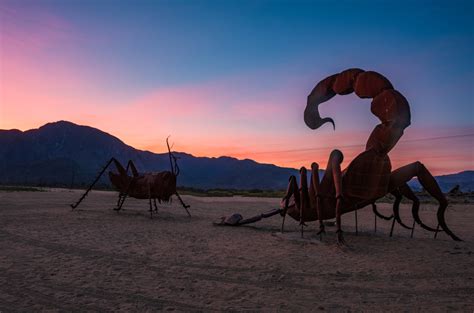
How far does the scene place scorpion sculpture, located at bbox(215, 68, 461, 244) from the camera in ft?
25.8

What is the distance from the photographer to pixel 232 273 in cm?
655

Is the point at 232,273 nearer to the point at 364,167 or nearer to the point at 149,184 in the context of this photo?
the point at 364,167

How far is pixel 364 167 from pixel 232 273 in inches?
145

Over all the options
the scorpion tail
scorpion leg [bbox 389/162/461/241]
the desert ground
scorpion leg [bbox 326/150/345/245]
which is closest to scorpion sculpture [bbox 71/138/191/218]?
the desert ground

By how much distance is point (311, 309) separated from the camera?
4.81m

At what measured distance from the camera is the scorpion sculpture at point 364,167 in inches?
309

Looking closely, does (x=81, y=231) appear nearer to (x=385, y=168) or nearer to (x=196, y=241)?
(x=196, y=241)

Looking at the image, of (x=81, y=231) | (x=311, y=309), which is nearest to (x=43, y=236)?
(x=81, y=231)

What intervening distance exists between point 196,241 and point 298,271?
3.82 metres

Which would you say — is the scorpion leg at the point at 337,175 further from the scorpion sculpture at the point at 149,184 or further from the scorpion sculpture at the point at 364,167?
the scorpion sculpture at the point at 149,184

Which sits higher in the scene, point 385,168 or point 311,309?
point 385,168

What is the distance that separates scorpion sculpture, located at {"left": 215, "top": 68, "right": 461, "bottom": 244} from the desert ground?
0.95 meters

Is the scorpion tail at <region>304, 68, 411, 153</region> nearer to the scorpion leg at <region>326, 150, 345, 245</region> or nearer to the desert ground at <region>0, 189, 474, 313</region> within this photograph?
the scorpion leg at <region>326, 150, 345, 245</region>

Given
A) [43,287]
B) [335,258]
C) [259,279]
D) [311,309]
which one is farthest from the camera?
[335,258]
